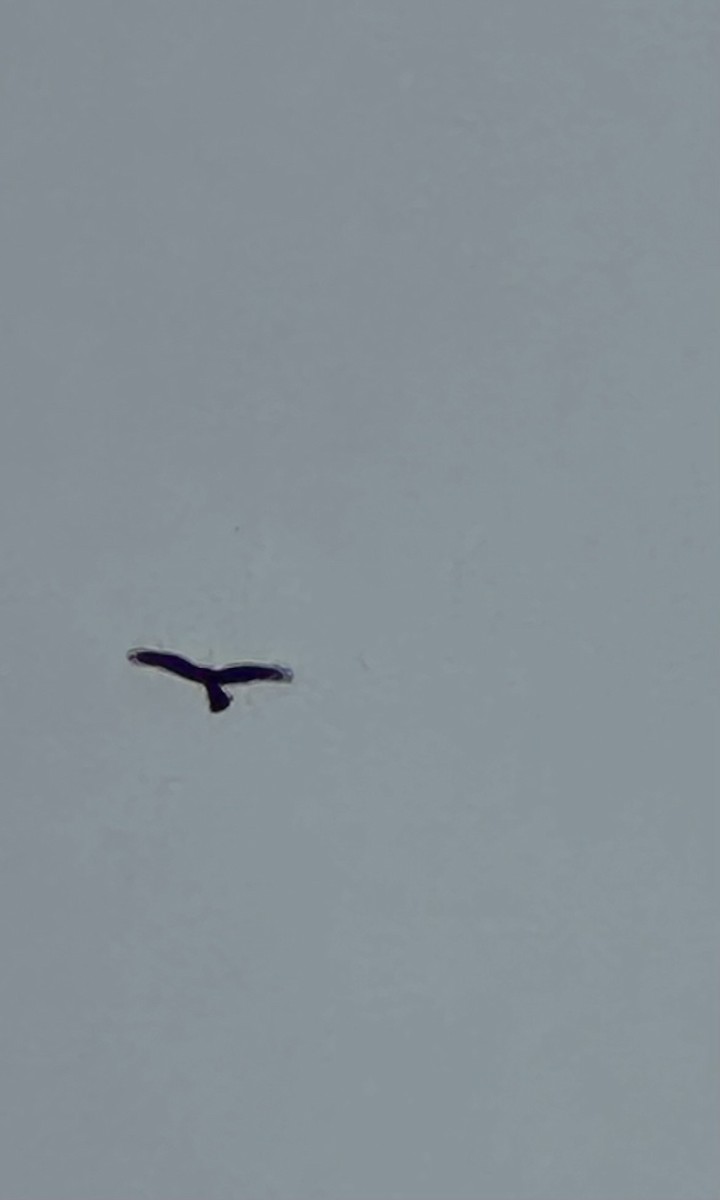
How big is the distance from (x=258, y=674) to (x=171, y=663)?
47 mm

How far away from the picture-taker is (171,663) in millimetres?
812

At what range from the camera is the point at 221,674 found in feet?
2.65

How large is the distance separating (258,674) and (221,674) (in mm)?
20

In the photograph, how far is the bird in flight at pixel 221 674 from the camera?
A: 0.81 meters

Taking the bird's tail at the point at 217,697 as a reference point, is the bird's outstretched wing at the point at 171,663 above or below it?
above

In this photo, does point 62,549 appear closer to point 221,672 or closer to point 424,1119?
point 221,672

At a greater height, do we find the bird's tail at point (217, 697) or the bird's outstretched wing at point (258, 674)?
the bird's outstretched wing at point (258, 674)

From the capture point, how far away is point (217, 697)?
2.65 ft

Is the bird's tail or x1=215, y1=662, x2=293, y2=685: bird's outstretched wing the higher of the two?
x1=215, y1=662, x2=293, y2=685: bird's outstretched wing

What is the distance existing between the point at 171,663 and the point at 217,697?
3 cm

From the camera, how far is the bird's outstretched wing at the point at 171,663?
81 centimetres

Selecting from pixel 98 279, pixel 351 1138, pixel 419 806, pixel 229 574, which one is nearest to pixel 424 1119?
pixel 351 1138

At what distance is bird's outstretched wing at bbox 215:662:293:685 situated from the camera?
2.64 feet

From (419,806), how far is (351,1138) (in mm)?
190
